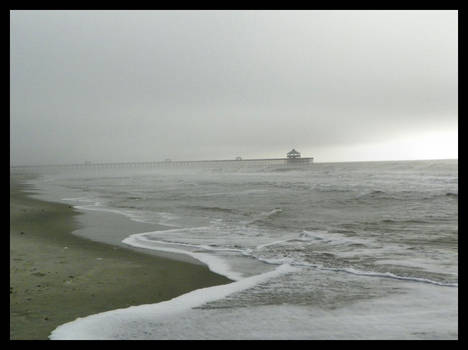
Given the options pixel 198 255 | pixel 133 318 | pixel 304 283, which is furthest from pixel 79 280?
pixel 304 283

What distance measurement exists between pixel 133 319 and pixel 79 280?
79.9 inches

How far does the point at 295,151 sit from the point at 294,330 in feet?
562

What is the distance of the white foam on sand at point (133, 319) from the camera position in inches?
164

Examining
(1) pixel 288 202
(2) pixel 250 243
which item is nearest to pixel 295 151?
(1) pixel 288 202

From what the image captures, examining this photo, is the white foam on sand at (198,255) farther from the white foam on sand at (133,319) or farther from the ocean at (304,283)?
the white foam on sand at (133,319)

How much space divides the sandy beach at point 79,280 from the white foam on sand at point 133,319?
18 centimetres

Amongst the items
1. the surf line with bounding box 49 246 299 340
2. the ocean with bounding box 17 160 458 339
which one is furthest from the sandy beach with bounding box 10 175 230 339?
the ocean with bounding box 17 160 458 339

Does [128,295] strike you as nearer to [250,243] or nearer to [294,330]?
[294,330]

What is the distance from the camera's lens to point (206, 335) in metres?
4.17

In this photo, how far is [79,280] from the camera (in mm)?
6176

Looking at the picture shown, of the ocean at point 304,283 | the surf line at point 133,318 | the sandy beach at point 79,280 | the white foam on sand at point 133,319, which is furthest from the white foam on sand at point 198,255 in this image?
the white foam on sand at point 133,319

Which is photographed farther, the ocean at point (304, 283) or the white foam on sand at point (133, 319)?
the ocean at point (304, 283)

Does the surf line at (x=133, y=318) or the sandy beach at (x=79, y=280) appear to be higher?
the sandy beach at (x=79, y=280)
